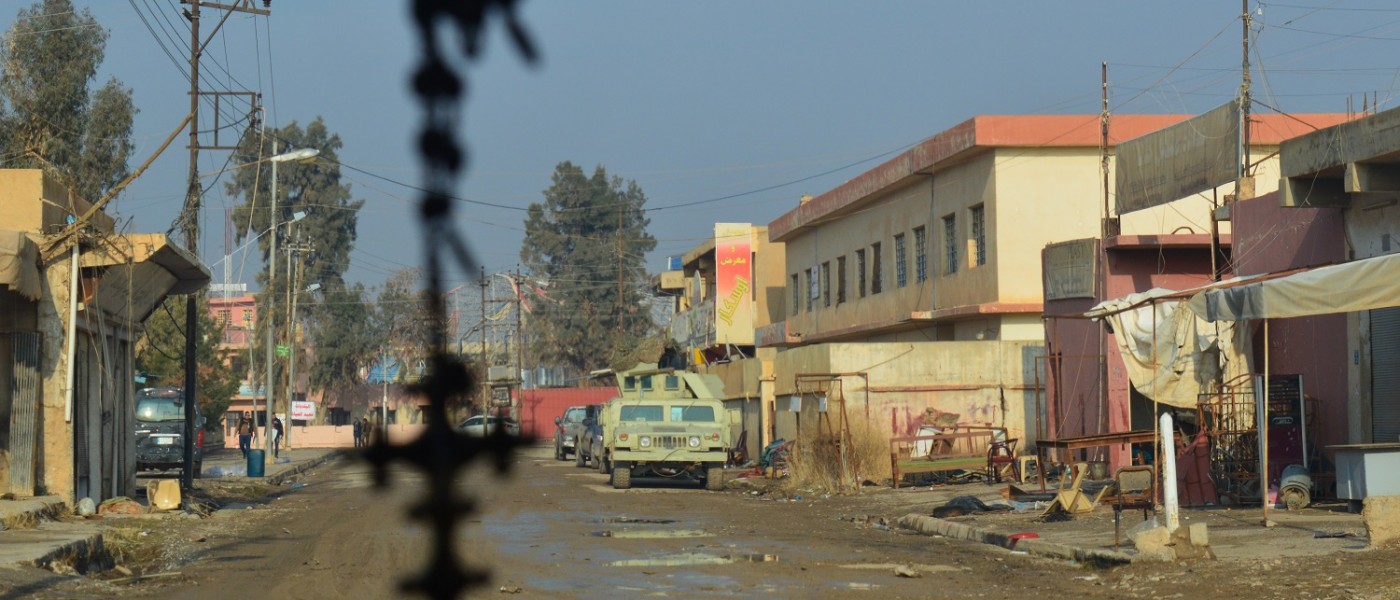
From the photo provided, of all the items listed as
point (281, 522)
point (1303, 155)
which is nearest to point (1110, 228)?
point (1303, 155)

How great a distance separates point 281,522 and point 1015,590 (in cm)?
1145

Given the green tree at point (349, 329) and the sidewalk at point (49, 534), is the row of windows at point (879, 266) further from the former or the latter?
the green tree at point (349, 329)

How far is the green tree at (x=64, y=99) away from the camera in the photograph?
1486 inches

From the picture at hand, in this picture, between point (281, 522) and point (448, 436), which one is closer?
point (448, 436)

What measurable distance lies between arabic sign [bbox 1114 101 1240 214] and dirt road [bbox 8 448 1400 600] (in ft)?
20.9

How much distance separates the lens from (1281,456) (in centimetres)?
1745

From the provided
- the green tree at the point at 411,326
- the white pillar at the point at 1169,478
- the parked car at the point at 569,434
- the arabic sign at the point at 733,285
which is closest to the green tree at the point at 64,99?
the parked car at the point at 569,434

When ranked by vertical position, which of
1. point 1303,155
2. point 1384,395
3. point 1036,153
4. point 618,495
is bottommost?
point 618,495

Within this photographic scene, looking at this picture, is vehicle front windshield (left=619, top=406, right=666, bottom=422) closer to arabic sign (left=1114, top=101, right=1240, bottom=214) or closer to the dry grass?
the dry grass

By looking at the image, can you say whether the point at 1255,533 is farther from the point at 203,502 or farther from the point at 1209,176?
the point at 203,502

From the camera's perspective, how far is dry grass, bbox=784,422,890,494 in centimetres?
2505

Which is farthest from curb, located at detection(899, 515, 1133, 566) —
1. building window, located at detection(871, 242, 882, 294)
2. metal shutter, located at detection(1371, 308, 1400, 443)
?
building window, located at detection(871, 242, 882, 294)

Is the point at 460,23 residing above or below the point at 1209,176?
below

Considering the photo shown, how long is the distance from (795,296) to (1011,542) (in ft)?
104
